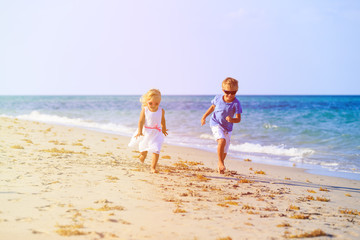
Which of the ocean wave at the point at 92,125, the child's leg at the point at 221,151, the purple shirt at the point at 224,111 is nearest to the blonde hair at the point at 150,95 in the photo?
the purple shirt at the point at 224,111

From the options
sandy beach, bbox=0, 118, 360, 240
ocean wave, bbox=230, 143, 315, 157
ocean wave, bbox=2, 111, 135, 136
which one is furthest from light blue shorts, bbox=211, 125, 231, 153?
ocean wave, bbox=2, 111, 135, 136

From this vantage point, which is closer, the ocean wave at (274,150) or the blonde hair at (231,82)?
the blonde hair at (231,82)

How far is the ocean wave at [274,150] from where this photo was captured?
33.6 ft

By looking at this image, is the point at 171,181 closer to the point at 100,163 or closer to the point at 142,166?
the point at 142,166

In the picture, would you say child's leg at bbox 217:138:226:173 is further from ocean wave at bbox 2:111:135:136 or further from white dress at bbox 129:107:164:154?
ocean wave at bbox 2:111:135:136

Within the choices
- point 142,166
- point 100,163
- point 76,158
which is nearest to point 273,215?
→ point 142,166

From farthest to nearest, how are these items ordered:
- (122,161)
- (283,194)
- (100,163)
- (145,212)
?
(122,161), (100,163), (283,194), (145,212)

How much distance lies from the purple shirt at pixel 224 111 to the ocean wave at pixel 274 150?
4544 mm

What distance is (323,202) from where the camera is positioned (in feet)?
15.4

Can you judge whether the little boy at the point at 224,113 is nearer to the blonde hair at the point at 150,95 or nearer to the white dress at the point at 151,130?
the white dress at the point at 151,130

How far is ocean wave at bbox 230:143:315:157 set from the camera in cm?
1024

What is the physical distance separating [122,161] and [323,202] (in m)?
3.90

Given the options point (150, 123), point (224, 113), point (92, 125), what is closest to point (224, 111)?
point (224, 113)

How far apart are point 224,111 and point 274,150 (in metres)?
5.12
